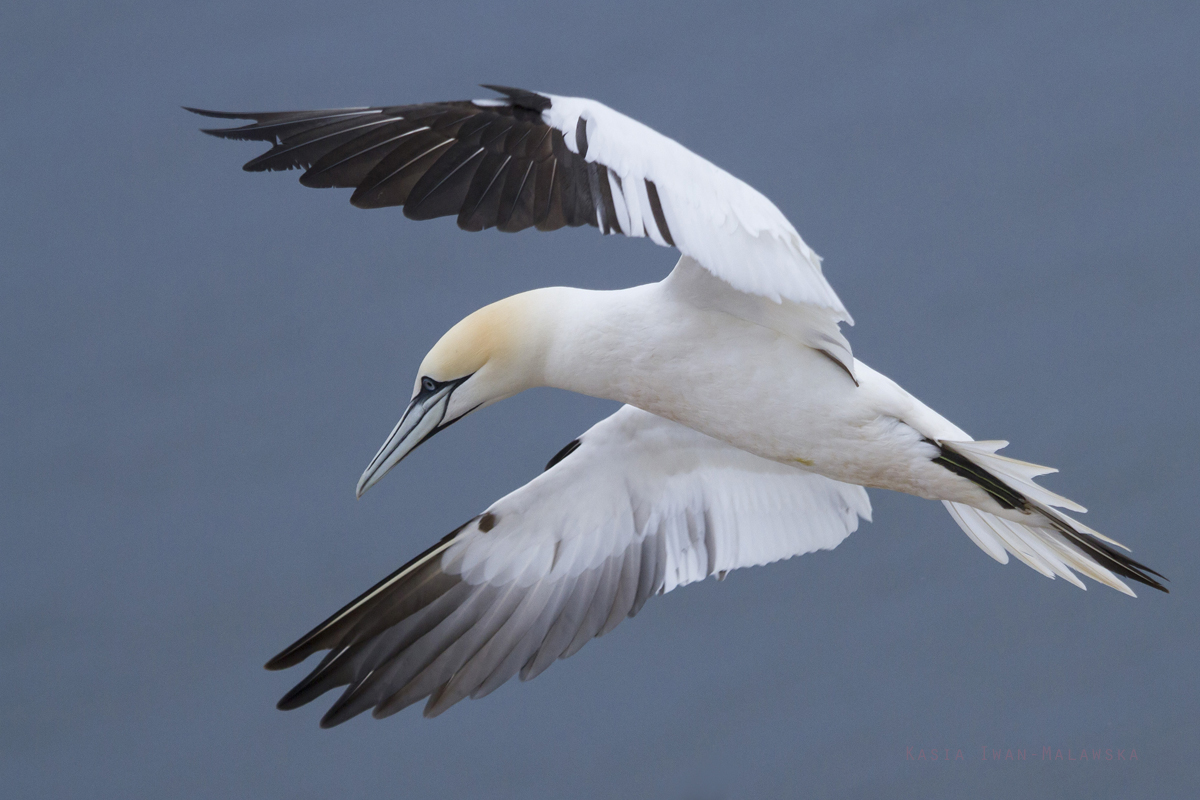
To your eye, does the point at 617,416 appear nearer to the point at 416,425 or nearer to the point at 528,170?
the point at 416,425

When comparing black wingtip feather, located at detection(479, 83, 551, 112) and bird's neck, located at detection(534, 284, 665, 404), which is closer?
black wingtip feather, located at detection(479, 83, 551, 112)

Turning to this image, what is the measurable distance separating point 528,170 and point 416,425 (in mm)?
832

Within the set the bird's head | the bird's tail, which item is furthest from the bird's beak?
the bird's tail

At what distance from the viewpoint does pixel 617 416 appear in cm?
285

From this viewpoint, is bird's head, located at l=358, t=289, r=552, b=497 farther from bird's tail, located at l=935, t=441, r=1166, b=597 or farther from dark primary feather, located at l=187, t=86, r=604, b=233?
bird's tail, located at l=935, t=441, r=1166, b=597

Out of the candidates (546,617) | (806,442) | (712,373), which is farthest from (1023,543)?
(546,617)

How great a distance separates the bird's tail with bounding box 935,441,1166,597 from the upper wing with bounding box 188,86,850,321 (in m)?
0.77

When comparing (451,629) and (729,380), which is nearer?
(729,380)

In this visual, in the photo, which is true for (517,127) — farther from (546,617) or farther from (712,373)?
(546,617)

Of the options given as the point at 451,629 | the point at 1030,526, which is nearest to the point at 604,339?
the point at 451,629

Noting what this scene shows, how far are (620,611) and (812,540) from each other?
20.8 inches

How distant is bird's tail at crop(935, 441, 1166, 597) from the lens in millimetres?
2445

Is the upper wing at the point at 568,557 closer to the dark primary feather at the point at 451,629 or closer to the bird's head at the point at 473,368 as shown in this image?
the dark primary feather at the point at 451,629

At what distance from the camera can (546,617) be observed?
279 cm
